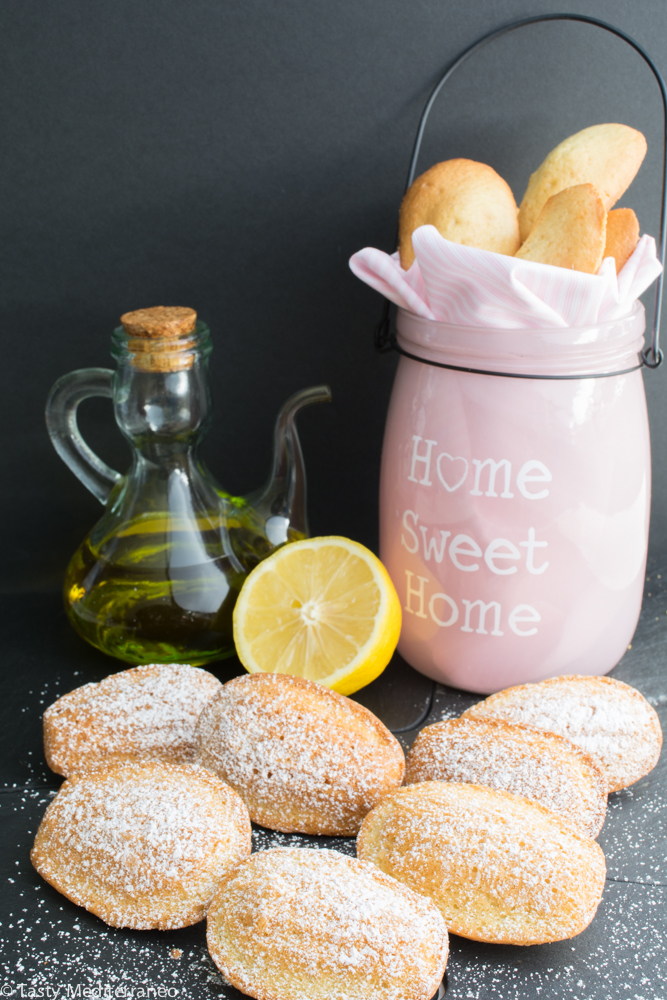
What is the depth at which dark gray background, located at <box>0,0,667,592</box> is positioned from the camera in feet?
2.51

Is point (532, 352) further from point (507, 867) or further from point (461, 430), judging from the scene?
point (507, 867)

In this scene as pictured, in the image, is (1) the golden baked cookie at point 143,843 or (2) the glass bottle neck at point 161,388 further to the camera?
(2) the glass bottle neck at point 161,388

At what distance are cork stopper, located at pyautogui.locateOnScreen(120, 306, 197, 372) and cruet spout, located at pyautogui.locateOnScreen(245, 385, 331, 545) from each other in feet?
0.38

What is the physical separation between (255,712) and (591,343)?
37 centimetres

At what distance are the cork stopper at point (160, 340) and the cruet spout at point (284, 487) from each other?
0.11m

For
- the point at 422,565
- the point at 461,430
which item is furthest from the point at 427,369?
the point at 422,565

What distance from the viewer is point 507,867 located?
46cm

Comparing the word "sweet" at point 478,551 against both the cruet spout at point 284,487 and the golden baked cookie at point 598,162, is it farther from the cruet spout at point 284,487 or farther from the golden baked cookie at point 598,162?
the golden baked cookie at point 598,162

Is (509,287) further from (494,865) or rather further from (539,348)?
(494,865)

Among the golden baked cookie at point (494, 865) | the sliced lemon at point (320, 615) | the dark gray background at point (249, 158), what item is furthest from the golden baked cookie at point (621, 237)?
the golden baked cookie at point (494, 865)

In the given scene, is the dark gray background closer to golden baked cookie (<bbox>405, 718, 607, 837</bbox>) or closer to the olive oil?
the olive oil

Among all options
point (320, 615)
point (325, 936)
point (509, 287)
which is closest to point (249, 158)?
point (509, 287)

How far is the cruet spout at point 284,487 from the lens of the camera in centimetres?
77

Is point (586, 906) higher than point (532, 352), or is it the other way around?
point (532, 352)
